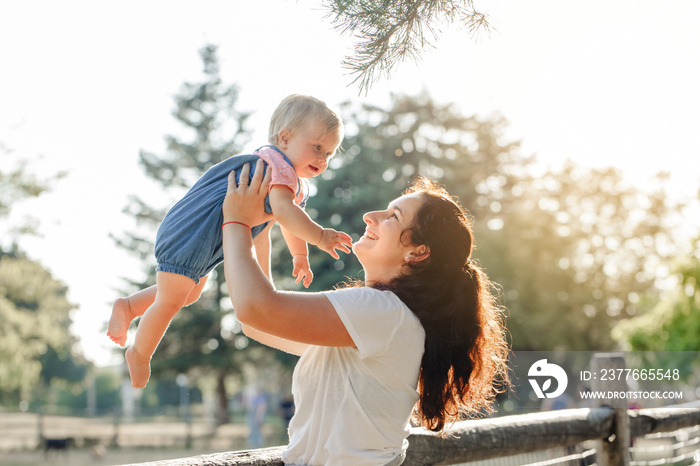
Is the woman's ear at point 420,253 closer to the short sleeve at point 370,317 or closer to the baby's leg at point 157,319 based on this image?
the short sleeve at point 370,317

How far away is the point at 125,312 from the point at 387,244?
2.76 ft

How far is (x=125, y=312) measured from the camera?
212 centimetres

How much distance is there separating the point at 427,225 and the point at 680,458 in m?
4.66

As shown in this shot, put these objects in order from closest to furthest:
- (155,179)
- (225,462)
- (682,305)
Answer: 1. (225,462)
2. (682,305)
3. (155,179)

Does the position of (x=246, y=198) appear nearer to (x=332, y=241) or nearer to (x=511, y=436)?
(x=332, y=241)

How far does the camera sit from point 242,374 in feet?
82.1

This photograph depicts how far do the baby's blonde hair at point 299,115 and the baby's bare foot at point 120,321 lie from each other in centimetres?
68

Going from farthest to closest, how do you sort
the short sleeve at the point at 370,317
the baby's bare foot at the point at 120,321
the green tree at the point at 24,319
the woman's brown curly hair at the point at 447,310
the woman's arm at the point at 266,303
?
the green tree at the point at 24,319, the baby's bare foot at the point at 120,321, the woman's brown curly hair at the point at 447,310, the short sleeve at the point at 370,317, the woman's arm at the point at 266,303

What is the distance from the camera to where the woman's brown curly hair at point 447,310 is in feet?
6.09

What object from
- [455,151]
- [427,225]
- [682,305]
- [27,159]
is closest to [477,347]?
[427,225]

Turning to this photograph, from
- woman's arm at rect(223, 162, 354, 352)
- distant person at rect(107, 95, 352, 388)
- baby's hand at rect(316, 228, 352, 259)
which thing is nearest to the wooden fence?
distant person at rect(107, 95, 352, 388)

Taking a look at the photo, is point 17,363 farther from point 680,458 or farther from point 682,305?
point 680,458

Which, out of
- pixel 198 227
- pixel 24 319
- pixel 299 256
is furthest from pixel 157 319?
pixel 24 319
